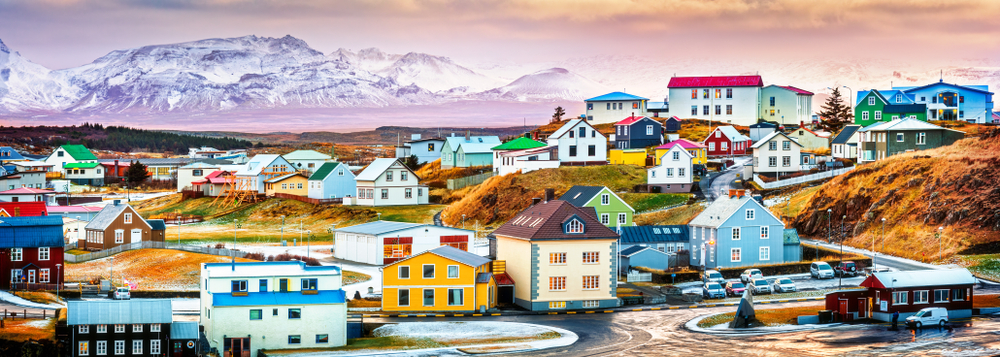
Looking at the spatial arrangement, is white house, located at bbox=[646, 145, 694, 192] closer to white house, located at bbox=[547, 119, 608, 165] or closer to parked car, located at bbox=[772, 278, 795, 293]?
white house, located at bbox=[547, 119, 608, 165]

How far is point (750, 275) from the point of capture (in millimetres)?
68375

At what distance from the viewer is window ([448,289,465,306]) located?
6003cm

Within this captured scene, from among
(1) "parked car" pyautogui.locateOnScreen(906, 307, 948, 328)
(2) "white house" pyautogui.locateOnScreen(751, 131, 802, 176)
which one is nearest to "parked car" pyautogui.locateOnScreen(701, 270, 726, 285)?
(1) "parked car" pyautogui.locateOnScreen(906, 307, 948, 328)

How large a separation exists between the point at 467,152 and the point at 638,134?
70.6 feet

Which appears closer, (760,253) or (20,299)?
(20,299)

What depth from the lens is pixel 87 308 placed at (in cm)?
4828

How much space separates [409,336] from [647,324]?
12.2 meters

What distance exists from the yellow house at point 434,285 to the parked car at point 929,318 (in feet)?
71.9

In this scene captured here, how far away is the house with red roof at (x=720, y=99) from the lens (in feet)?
470

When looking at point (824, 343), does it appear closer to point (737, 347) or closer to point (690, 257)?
point (737, 347)

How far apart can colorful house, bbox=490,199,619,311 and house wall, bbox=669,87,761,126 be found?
8441 centimetres

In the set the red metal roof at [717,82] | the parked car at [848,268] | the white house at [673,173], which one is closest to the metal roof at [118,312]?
the parked car at [848,268]

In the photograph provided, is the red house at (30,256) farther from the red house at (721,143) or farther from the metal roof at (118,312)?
the red house at (721,143)

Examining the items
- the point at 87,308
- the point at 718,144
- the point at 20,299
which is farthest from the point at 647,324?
the point at 718,144
